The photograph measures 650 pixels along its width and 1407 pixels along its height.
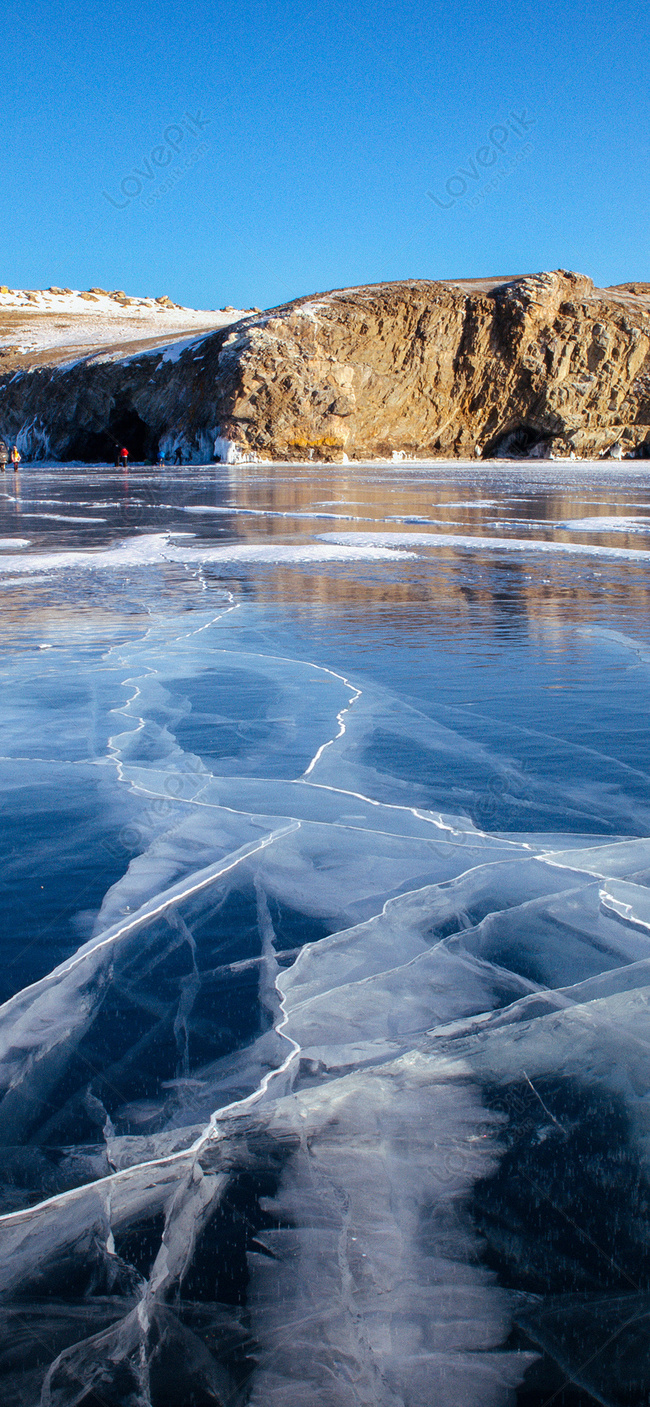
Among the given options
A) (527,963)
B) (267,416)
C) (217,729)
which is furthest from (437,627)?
(267,416)

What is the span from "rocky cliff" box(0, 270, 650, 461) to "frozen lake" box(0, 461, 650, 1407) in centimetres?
4109

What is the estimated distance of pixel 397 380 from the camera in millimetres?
47406

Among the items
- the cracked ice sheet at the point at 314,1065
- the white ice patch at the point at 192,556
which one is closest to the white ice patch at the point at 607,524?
the white ice patch at the point at 192,556

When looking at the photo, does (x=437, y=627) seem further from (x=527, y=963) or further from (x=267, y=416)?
(x=267, y=416)

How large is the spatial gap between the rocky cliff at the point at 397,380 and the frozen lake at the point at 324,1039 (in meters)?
41.1

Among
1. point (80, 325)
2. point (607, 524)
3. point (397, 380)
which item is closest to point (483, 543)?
point (607, 524)

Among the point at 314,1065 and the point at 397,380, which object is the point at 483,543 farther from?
the point at 397,380

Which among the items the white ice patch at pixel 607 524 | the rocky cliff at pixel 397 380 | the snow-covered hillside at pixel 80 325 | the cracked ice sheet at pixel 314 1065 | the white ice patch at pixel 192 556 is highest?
the snow-covered hillside at pixel 80 325

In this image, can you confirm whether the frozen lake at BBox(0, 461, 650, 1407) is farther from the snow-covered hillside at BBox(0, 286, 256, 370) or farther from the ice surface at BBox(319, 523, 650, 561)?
the snow-covered hillside at BBox(0, 286, 256, 370)

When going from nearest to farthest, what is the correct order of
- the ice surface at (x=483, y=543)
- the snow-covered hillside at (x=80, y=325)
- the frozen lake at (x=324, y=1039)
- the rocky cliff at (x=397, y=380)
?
the frozen lake at (x=324, y=1039) → the ice surface at (x=483, y=543) → the rocky cliff at (x=397, y=380) → the snow-covered hillside at (x=80, y=325)

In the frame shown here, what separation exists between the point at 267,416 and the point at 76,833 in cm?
4203

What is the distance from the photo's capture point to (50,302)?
94.8 m

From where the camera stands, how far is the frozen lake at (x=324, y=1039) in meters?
1.29

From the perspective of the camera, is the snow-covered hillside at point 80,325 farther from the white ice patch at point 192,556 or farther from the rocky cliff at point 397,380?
the white ice patch at point 192,556
